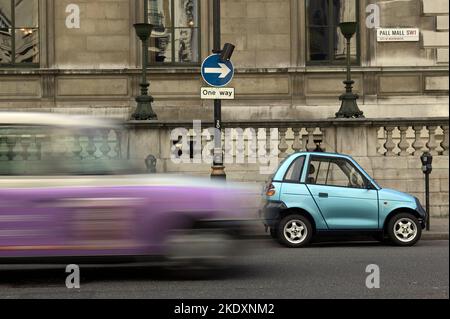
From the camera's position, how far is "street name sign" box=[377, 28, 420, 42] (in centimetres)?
2184

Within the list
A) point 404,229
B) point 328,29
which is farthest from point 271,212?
point 328,29

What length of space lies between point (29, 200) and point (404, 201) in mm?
6344

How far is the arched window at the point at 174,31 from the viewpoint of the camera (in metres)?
22.3

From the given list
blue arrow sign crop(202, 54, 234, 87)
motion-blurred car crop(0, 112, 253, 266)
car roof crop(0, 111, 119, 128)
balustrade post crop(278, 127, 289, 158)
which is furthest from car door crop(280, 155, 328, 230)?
car roof crop(0, 111, 119, 128)

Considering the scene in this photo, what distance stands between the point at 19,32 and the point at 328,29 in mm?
9308

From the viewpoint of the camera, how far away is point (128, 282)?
344 inches

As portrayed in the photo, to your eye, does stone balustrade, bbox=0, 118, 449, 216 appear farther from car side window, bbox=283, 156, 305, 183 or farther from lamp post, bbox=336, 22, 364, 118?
car side window, bbox=283, 156, 305, 183

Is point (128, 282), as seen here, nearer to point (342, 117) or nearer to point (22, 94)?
point (342, 117)

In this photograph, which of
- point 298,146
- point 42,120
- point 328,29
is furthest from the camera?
point 328,29

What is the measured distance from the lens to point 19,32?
72.6 feet

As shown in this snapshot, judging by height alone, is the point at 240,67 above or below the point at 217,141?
above

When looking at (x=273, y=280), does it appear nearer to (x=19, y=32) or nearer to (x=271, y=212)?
(x=271, y=212)

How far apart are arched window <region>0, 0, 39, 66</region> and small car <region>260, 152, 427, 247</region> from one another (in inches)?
486
